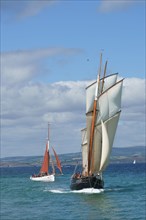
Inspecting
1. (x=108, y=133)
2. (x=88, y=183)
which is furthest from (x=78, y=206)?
(x=88, y=183)

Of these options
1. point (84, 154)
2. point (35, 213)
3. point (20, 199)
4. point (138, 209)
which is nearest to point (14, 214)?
point (35, 213)

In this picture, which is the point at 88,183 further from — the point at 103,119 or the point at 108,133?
the point at 103,119

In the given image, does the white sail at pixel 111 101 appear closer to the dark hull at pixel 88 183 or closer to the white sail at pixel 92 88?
the white sail at pixel 92 88

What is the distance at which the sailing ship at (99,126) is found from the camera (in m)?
89.3

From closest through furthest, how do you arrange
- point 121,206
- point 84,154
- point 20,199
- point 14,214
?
point 14,214 → point 121,206 → point 20,199 → point 84,154

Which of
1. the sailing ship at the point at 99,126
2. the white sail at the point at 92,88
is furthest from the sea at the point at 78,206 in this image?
the white sail at the point at 92,88

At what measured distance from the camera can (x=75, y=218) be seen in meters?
61.0

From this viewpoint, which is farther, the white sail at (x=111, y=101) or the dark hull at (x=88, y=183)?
the dark hull at (x=88, y=183)

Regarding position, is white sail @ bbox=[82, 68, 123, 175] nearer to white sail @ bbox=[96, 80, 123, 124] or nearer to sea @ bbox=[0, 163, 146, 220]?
white sail @ bbox=[96, 80, 123, 124]

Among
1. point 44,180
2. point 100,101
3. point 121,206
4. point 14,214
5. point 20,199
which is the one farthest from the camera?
point 44,180

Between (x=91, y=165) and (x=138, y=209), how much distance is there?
25589 mm

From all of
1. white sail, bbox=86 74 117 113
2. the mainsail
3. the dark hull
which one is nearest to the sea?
the dark hull

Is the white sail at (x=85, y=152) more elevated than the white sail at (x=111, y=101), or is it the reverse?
the white sail at (x=111, y=101)

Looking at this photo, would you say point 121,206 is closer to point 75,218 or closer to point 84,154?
point 75,218
